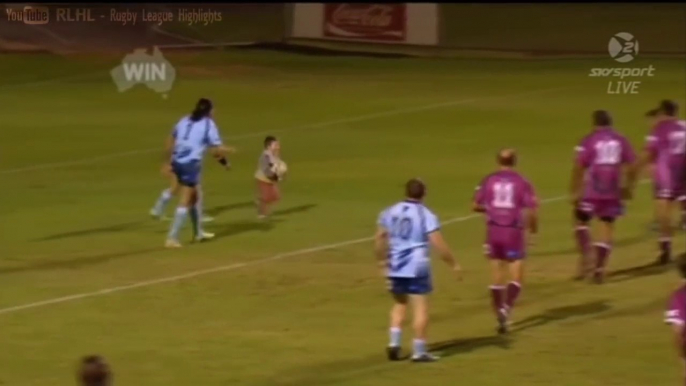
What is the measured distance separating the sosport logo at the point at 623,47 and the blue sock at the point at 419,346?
33.8 metres

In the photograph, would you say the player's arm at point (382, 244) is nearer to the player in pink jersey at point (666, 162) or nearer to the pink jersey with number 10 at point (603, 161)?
the pink jersey with number 10 at point (603, 161)

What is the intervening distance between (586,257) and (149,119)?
2079cm

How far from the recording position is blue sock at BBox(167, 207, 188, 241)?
71.7 feet

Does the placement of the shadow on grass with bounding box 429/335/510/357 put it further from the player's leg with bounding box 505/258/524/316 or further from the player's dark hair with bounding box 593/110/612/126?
the player's dark hair with bounding box 593/110/612/126

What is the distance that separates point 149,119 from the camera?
38.5 meters

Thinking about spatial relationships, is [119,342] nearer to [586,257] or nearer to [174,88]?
[586,257]

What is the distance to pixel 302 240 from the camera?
22938 millimetres

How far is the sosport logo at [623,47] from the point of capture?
48519mm

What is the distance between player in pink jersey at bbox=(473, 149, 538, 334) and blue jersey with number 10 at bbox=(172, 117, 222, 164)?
6.46 meters

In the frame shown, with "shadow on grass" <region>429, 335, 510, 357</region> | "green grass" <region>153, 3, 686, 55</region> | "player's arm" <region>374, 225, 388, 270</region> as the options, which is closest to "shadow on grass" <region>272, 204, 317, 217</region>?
"shadow on grass" <region>429, 335, 510, 357</region>

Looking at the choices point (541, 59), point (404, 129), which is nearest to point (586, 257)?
point (404, 129)

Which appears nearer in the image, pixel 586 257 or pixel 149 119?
pixel 586 257

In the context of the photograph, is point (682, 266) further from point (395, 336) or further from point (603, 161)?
point (603, 161)

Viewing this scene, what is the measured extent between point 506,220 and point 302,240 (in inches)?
278
